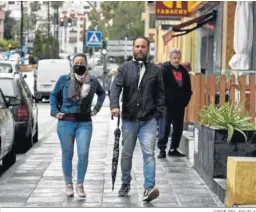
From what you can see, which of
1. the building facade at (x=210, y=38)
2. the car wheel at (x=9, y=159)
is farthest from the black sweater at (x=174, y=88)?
the building facade at (x=210, y=38)

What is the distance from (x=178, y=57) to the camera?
1436 centimetres

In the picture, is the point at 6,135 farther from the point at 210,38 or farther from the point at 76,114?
the point at 210,38

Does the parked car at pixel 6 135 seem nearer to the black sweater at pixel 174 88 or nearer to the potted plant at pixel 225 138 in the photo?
the black sweater at pixel 174 88

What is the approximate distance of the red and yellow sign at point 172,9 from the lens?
97.2 ft

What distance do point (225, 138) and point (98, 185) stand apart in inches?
72.4

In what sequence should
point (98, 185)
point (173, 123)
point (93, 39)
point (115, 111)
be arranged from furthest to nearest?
point (93, 39)
point (173, 123)
point (98, 185)
point (115, 111)

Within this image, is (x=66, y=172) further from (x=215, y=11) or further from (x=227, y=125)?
(x=215, y=11)

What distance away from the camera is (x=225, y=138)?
10844mm

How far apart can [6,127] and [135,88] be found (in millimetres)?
3467

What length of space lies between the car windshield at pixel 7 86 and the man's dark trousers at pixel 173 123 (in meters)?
3.46

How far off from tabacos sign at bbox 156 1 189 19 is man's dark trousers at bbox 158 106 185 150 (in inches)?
597

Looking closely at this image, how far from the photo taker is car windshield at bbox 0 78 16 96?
55.7 feet

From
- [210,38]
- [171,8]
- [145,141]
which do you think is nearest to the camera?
[145,141]

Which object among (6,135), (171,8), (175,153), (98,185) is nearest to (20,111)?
(175,153)
